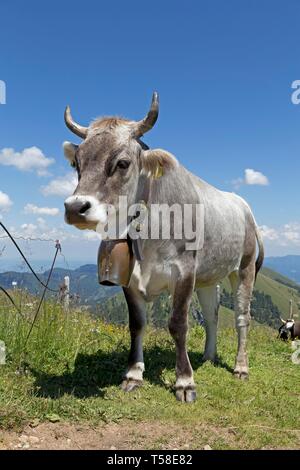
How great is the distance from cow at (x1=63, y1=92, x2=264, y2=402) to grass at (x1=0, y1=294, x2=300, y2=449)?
372mm

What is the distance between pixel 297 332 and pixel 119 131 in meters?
10.4

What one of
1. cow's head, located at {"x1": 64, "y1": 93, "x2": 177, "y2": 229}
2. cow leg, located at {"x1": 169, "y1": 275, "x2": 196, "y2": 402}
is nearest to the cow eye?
cow's head, located at {"x1": 64, "y1": 93, "x2": 177, "y2": 229}

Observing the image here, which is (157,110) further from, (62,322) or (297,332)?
(297,332)

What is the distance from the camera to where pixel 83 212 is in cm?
448

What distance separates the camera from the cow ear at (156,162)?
5543 millimetres

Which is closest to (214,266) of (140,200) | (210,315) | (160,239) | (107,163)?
(160,239)

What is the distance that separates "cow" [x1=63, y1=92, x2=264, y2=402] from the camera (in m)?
4.85

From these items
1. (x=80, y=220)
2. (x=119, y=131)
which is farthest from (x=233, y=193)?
(x=80, y=220)

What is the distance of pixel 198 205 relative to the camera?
20.7ft

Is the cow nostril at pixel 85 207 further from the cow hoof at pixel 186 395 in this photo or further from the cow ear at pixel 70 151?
the cow hoof at pixel 186 395

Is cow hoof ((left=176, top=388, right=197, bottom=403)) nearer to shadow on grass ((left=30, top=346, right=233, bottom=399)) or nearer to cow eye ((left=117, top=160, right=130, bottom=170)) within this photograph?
shadow on grass ((left=30, top=346, right=233, bottom=399))

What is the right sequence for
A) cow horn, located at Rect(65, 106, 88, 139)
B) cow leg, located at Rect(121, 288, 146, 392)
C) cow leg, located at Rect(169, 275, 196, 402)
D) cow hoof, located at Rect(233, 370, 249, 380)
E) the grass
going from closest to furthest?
the grass, cow horn, located at Rect(65, 106, 88, 139), cow leg, located at Rect(169, 275, 196, 402), cow leg, located at Rect(121, 288, 146, 392), cow hoof, located at Rect(233, 370, 249, 380)

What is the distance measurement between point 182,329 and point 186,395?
2.65 ft

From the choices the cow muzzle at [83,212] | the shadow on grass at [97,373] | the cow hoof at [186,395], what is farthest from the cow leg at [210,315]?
the cow muzzle at [83,212]
